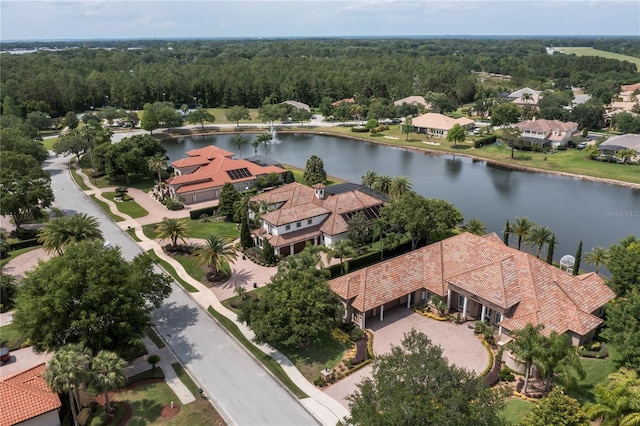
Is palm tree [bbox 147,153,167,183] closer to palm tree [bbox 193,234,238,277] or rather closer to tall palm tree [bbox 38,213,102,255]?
tall palm tree [bbox 38,213,102,255]

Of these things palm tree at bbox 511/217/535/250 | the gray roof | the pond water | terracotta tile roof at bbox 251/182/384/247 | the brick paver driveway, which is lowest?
the pond water

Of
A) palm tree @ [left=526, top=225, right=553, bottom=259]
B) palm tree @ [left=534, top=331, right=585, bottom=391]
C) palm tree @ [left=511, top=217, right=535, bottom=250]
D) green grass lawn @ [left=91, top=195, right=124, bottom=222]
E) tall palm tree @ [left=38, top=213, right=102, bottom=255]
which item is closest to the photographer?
palm tree @ [left=534, top=331, right=585, bottom=391]

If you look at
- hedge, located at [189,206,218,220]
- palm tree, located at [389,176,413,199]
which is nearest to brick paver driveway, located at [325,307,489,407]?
palm tree, located at [389,176,413,199]

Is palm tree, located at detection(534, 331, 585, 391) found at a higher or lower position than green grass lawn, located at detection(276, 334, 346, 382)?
higher

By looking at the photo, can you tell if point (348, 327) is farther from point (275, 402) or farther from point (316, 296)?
point (275, 402)

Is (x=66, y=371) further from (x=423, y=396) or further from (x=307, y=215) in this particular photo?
(x=307, y=215)

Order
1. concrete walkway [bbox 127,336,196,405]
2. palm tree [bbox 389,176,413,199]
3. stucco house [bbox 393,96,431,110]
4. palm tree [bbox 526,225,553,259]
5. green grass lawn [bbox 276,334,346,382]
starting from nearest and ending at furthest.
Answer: concrete walkway [bbox 127,336,196,405], green grass lawn [bbox 276,334,346,382], palm tree [bbox 526,225,553,259], palm tree [bbox 389,176,413,199], stucco house [bbox 393,96,431,110]

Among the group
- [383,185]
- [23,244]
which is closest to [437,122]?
[383,185]
